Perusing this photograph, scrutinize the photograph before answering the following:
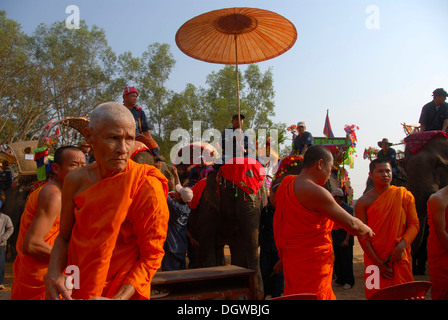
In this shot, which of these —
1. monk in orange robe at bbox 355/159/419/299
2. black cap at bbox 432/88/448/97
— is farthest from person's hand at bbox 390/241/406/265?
black cap at bbox 432/88/448/97

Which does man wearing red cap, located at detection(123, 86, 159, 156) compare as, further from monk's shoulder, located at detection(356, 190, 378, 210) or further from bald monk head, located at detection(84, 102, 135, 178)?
bald monk head, located at detection(84, 102, 135, 178)

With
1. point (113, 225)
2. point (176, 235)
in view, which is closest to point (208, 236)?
point (176, 235)

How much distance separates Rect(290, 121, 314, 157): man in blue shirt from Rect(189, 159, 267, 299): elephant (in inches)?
118

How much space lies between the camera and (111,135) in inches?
76.6

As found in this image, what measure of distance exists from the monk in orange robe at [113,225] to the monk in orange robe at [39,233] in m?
0.73

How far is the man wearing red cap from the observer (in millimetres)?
5355

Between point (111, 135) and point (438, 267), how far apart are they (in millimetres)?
3904

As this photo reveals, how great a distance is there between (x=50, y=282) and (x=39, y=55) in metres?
24.2

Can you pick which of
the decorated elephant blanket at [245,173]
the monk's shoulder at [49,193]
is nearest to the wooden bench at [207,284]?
the monk's shoulder at [49,193]

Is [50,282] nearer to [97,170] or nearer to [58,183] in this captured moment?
[97,170]

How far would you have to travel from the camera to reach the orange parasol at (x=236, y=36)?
17.1 ft

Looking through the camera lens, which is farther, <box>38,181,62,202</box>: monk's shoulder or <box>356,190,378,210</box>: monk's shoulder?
<box>356,190,378,210</box>: monk's shoulder

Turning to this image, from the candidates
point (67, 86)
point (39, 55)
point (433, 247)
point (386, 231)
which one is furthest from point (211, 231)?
point (39, 55)

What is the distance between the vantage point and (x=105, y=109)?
198 centimetres
